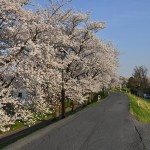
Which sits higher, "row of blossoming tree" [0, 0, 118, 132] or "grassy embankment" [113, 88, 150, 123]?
"row of blossoming tree" [0, 0, 118, 132]

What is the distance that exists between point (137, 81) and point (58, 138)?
393ft

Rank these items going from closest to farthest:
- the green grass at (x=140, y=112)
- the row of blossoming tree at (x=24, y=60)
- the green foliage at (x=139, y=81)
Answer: the row of blossoming tree at (x=24, y=60) → the green grass at (x=140, y=112) → the green foliage at (x=139, y=81)

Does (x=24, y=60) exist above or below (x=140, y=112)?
above

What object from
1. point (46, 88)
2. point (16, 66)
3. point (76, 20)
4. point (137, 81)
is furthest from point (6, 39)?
point (137, 81)

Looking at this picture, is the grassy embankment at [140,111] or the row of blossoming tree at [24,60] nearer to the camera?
the row of blossoming tree at [24,60]

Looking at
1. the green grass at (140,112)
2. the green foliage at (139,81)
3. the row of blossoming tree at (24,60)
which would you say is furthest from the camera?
the green foliage at (139,81)

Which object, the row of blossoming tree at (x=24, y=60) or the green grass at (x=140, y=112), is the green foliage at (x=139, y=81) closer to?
the green grass at (x=140, y=112)

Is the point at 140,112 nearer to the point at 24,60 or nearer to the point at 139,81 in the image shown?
the point at 24,60

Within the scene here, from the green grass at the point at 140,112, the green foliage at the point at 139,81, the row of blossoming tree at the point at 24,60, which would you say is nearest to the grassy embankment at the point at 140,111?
the green grass at the point at 140,112

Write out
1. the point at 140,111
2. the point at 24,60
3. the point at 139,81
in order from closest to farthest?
1. the point at 24,60
2. the point at 140,111
3. the point at 139,81

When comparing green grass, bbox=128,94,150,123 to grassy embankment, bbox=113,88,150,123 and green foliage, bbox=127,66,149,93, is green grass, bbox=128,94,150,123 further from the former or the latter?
green foliage, bbox=127,66,149,93

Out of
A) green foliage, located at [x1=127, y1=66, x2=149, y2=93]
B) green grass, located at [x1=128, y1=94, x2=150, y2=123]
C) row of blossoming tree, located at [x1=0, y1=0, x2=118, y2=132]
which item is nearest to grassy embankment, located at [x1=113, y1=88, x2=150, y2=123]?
green grass, located at [x1=128, y1=94, x2=150, y2=123]

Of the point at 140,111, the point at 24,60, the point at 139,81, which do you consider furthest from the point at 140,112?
the point at 139,81

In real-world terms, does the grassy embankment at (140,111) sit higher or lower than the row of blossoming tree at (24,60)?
lower
